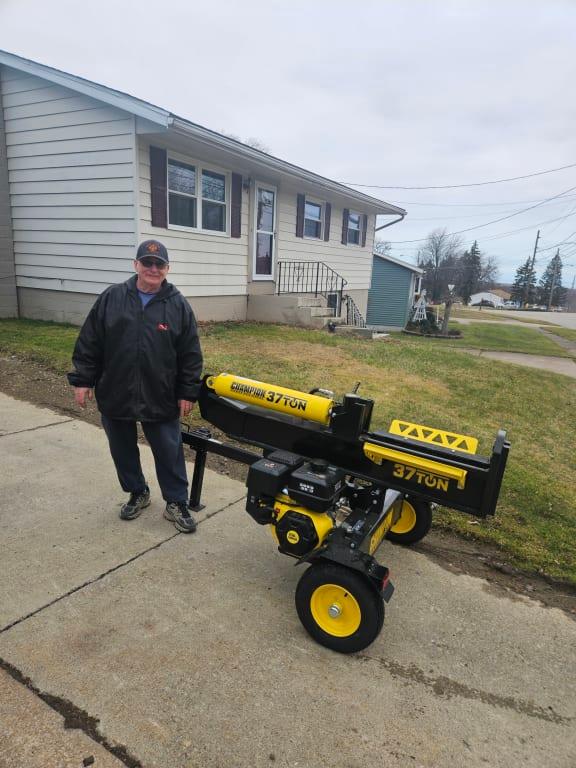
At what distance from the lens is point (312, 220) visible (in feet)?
44.5

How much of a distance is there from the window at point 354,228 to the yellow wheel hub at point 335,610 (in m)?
14.8

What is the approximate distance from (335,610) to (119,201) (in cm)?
790

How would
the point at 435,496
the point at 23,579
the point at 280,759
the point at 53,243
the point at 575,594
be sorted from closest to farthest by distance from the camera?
1. the point at 280,759
2. the point at 435,496
3. the point at 23,579
4. the point at 575,594
5. the point at 53,243

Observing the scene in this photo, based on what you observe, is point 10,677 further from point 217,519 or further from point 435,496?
point 435,496

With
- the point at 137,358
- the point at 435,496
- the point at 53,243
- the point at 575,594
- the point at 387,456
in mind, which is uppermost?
the point at 53,243

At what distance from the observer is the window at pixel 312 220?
43.4 ft

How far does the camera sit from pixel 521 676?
2.06m

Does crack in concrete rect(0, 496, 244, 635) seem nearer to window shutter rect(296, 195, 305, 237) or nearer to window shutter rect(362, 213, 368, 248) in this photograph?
window shutter rect(296, 195, 305, 237)

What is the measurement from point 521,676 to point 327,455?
4.12 feet

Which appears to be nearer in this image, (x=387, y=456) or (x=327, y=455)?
(x=387, y=456)

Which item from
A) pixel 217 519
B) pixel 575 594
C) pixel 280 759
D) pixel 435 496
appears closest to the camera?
pixel 280 759

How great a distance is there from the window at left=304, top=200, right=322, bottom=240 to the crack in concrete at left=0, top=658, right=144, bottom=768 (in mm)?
12688

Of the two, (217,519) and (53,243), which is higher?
(53,243)

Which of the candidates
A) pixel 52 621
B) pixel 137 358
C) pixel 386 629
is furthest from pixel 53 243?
pixel 386 629
